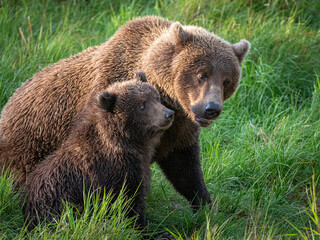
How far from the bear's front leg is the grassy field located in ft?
0.50

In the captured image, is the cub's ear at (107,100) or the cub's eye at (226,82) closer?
the cub's ear at (107,100)

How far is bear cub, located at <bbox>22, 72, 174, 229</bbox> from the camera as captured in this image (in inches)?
200

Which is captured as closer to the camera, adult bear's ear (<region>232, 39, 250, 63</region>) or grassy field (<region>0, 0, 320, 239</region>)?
grassy field (<region>0, 0, 320, 239</region>)

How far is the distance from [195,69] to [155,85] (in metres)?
0.46

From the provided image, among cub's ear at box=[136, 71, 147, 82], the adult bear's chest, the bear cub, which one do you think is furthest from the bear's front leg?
cub's ear at box=[136, 71, 147, 82]

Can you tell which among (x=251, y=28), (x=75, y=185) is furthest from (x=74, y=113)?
(x=251, y=28)

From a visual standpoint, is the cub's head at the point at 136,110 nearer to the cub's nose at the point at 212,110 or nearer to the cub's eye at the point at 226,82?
the cub's nose at the point at 212,110

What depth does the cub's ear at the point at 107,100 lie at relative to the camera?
16.9 feet

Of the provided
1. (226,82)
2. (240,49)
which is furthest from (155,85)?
(240,49)

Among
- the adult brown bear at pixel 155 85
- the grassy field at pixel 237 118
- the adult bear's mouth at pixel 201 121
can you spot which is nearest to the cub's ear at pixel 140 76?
the adult brown bear at pixel 155 85

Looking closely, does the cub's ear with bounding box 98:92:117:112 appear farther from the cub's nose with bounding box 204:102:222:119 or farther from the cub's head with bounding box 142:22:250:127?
the cub's nose with bounding box 204:102:222:119

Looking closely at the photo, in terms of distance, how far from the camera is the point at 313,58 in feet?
A: 27.9

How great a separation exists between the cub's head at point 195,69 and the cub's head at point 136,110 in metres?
0.37

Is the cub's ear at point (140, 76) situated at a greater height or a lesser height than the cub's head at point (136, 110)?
greater
